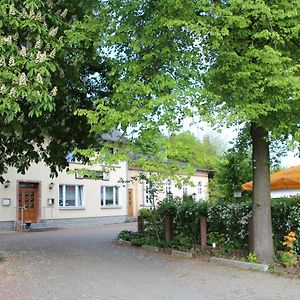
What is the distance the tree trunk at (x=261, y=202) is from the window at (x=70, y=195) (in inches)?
807

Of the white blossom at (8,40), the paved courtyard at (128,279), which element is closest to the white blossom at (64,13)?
the white blossom at (8,40)

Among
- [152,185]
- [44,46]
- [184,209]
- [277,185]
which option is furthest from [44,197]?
[44,46]

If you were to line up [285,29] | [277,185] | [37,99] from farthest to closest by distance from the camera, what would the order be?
[277,185] → [285,29] → [37,99]

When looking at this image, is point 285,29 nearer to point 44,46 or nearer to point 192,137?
point 192,137

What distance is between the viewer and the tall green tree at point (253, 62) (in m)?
9.08

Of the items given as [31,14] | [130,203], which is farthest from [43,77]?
[130,203]

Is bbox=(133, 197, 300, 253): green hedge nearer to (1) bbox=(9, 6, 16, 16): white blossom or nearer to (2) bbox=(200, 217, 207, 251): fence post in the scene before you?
(2) bbox=(200, 217, 207, 251): fence post

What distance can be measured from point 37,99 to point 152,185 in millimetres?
9041

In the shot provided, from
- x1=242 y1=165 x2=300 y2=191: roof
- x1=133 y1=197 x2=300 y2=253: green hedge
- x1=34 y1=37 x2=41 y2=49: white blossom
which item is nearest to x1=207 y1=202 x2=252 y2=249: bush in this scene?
x1=133 y1=197 x2=300 y2=253: green hedge

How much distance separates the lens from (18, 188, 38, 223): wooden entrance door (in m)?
27.8

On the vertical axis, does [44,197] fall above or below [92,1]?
below

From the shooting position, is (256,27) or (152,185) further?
(152,185)

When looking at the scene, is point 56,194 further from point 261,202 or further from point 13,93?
point 13,93

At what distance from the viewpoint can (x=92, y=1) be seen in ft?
34.4
